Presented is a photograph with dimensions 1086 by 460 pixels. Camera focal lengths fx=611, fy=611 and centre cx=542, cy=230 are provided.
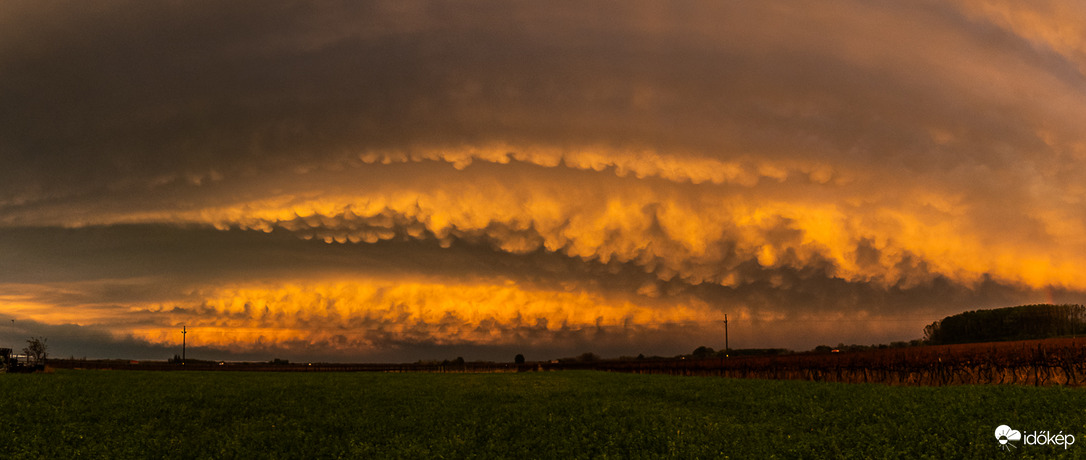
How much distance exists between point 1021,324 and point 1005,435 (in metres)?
207

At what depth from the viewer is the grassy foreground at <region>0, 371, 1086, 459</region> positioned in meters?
27.6

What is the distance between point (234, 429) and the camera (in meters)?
37.5

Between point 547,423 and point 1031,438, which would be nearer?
point 1031,438

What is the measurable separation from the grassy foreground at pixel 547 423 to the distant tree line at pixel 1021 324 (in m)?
165

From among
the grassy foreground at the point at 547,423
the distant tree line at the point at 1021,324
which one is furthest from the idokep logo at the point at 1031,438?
the distant tree line at the point at 1021,324

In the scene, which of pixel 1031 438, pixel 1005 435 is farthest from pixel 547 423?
pixel 1031 438

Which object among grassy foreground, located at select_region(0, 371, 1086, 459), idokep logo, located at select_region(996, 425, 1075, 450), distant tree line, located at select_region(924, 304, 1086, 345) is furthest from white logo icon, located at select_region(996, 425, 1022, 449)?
distant tree line, located at select_region(924, 304, 1086, 345)

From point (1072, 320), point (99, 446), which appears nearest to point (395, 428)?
point (99, 446)

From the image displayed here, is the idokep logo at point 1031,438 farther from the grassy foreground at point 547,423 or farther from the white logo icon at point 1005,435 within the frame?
Result: the grassy foreground at point 547,423

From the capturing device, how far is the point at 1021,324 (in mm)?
187375

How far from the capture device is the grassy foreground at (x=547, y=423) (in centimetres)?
2756

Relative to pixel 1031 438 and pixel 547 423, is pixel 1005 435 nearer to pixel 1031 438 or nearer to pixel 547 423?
pixel 1031 438

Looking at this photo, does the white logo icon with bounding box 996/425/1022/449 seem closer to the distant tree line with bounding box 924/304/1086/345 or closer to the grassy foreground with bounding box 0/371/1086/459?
the grassy foreground with bounding box 0/371/1086/459

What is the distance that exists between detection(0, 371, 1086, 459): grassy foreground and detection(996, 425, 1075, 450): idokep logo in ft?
1.46
